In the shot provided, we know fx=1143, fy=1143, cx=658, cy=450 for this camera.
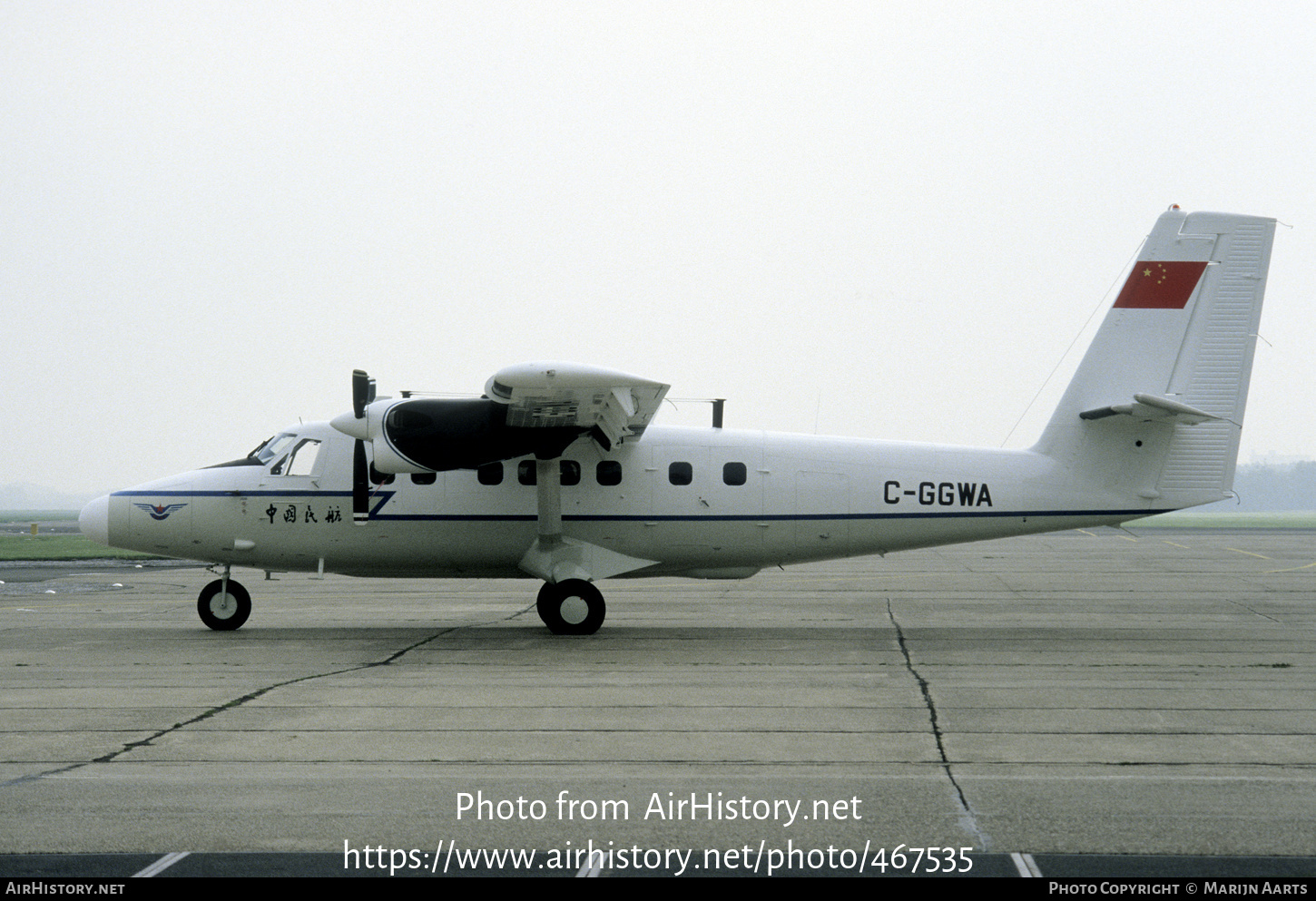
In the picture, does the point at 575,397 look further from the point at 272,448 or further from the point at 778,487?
the point at 272,448

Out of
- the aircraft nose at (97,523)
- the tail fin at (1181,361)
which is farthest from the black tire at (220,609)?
the tail fin at (1181,361)

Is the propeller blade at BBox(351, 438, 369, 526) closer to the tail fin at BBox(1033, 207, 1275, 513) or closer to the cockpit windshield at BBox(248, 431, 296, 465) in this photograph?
the cockpit windshield at BBox(248, 431, 296, 465)

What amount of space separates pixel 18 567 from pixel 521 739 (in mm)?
27762

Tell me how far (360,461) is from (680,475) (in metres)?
4.42

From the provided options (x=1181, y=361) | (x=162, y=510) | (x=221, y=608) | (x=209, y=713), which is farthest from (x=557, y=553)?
(x=1181, y=361)

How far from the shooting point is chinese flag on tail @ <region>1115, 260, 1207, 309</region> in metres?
16.0

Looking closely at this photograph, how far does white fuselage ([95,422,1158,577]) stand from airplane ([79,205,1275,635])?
26mm

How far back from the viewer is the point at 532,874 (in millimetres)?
5656

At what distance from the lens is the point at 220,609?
16.5 meters

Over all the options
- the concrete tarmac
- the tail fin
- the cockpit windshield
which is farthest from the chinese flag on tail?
the cockpit windshield

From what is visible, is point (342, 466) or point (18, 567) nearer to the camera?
point (342, 466)

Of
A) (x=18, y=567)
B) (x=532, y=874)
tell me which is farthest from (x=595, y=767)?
(x=18, y=567)

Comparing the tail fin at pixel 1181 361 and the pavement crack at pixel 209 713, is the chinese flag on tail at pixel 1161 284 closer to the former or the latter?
the tail fin at pixel 1181 361
